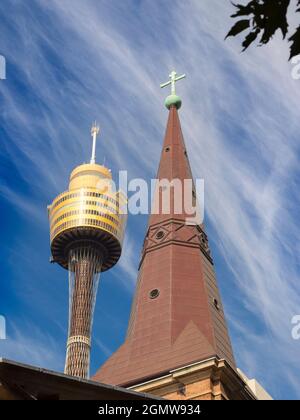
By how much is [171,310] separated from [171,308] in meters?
0.16

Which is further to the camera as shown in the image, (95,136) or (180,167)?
(95,136)

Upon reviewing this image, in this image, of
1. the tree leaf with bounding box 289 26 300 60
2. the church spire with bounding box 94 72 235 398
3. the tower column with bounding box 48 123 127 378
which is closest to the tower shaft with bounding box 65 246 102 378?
the tower column with bounding box 48 123 127 378

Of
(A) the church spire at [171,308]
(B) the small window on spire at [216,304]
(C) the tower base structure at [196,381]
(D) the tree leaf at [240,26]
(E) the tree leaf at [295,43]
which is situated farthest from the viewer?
(B) the small window on spire at [216,304]

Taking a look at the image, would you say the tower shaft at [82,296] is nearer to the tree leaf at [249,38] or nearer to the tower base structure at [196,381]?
the tower base structure at [196,381]

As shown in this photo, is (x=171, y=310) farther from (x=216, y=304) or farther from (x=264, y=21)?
(x=264, y=21)

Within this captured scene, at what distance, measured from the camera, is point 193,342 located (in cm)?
3947

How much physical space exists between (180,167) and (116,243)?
242ft

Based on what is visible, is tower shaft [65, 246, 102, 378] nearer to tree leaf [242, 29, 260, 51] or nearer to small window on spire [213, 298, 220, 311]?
small window on spire [213, 298, 220, 311]

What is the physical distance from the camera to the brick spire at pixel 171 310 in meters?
39.3

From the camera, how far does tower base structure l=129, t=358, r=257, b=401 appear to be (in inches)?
1421

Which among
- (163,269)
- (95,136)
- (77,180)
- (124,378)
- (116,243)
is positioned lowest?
(124,378)

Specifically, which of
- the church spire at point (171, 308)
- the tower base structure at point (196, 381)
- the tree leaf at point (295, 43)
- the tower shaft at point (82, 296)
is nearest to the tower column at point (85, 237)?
the tower shaft at point (82, 296)
